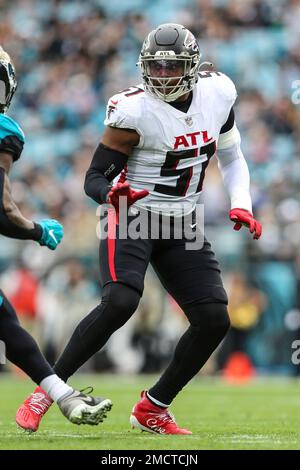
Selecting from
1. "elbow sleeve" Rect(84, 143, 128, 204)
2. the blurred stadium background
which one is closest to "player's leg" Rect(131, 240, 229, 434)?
"elbow sleeve" Rect(84, 143, 128, 204)

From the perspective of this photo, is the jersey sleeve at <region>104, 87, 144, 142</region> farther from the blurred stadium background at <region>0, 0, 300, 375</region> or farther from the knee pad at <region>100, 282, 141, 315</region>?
the blurred stadium background at <region>0, 0, 300, 375</region>

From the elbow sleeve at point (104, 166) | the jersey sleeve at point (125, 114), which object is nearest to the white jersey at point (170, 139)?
the jersey sleeve at point (125, 114)

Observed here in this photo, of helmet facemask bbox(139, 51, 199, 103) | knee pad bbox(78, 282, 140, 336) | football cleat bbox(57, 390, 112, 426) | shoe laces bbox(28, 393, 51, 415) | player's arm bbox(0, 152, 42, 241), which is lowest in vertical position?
shoe laces bbox(28, 393, 51, 415)

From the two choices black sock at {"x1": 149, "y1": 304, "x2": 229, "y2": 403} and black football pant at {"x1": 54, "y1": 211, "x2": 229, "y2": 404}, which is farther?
black sock at {"x1": 149, "y1": 304, "x2": 229, "y2": 403}

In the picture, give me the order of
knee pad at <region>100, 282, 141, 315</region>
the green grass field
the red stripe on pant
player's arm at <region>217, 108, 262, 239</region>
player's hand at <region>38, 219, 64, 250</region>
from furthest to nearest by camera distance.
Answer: player's arm at <region>217, 108, 262, 239</region>
the red stripe on pant
knee pad at <region>100, 282, 141, 315</region>
player's hand at <region>38, 219, 64, 250</region>
the green grass field

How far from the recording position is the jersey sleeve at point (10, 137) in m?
4.32

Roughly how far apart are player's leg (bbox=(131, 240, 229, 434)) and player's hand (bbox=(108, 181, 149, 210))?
1.72ft

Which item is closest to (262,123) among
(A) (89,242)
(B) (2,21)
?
(A) (89,242)

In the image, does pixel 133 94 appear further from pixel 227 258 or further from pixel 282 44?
pixel 282 44

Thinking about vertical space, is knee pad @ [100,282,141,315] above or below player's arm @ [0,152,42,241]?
below

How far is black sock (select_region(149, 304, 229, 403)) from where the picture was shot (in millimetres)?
4816

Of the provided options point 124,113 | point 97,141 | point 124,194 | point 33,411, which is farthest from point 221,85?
point 97,141

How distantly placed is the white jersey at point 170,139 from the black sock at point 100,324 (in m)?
0.49

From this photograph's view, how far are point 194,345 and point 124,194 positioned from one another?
90cm
